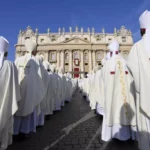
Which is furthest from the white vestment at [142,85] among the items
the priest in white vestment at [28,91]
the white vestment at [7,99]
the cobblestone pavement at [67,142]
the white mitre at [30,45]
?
the white mitre at [30,45]

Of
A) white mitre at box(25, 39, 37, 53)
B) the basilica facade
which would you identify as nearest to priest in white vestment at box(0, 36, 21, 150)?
white mitre at box(25, 39, 37, 53)

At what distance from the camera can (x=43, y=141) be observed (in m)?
3.98

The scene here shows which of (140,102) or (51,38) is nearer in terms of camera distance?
(140,102)

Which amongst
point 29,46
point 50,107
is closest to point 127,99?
point 29,46

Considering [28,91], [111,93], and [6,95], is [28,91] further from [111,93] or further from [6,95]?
[111,93]

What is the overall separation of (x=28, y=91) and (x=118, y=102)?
237 cm

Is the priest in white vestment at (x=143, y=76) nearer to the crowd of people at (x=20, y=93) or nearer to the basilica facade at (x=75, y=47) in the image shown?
the crowd of people at (x=20, y=93)

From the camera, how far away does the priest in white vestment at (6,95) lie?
3.11 metres

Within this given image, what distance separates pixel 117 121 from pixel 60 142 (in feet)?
4.70

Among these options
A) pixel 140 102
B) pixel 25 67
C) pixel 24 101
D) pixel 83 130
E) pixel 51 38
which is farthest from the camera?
pixel 51 38

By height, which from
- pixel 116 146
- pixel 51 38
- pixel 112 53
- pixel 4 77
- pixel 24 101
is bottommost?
pixel 116 146

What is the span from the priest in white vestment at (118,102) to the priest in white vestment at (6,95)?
2183mm

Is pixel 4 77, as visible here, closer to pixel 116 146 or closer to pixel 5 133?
pixel 5 133

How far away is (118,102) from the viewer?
4.02 meters
